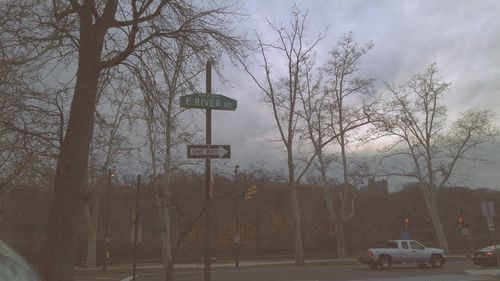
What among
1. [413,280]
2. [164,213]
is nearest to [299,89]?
[164,213]

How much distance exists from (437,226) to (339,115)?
19.4m

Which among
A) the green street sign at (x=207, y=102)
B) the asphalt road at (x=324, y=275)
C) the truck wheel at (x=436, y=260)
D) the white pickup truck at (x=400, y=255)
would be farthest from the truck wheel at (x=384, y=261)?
the green street sign at (x=207, y=102)

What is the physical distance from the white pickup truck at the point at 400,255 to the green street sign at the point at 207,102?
26.5 meters

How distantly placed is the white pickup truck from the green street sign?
2655cm

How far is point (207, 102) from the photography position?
1103 cm

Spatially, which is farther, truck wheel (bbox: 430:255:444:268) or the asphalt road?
truck wheel (bbox: 430:255:444:268)

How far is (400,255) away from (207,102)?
92.9 feet

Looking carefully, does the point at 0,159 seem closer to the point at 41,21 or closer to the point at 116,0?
the point at 41,21

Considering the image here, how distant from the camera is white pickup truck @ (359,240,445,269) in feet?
115

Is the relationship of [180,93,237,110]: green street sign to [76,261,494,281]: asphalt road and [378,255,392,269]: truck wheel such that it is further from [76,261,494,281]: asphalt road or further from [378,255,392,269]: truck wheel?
[378,255,392,269]: truck wheel

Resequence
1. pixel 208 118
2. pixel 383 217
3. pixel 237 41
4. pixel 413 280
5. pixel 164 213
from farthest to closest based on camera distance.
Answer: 1. pixel 383 217
2. pixel 164 213
3. pixel 413 280
4. pixel 237 41
5. pixel 208 118

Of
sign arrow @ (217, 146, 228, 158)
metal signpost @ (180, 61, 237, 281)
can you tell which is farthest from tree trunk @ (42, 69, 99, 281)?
sign arrow @ (217, 146, 228, 158)

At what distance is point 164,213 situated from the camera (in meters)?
33.9

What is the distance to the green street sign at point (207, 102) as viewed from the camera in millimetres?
10930
